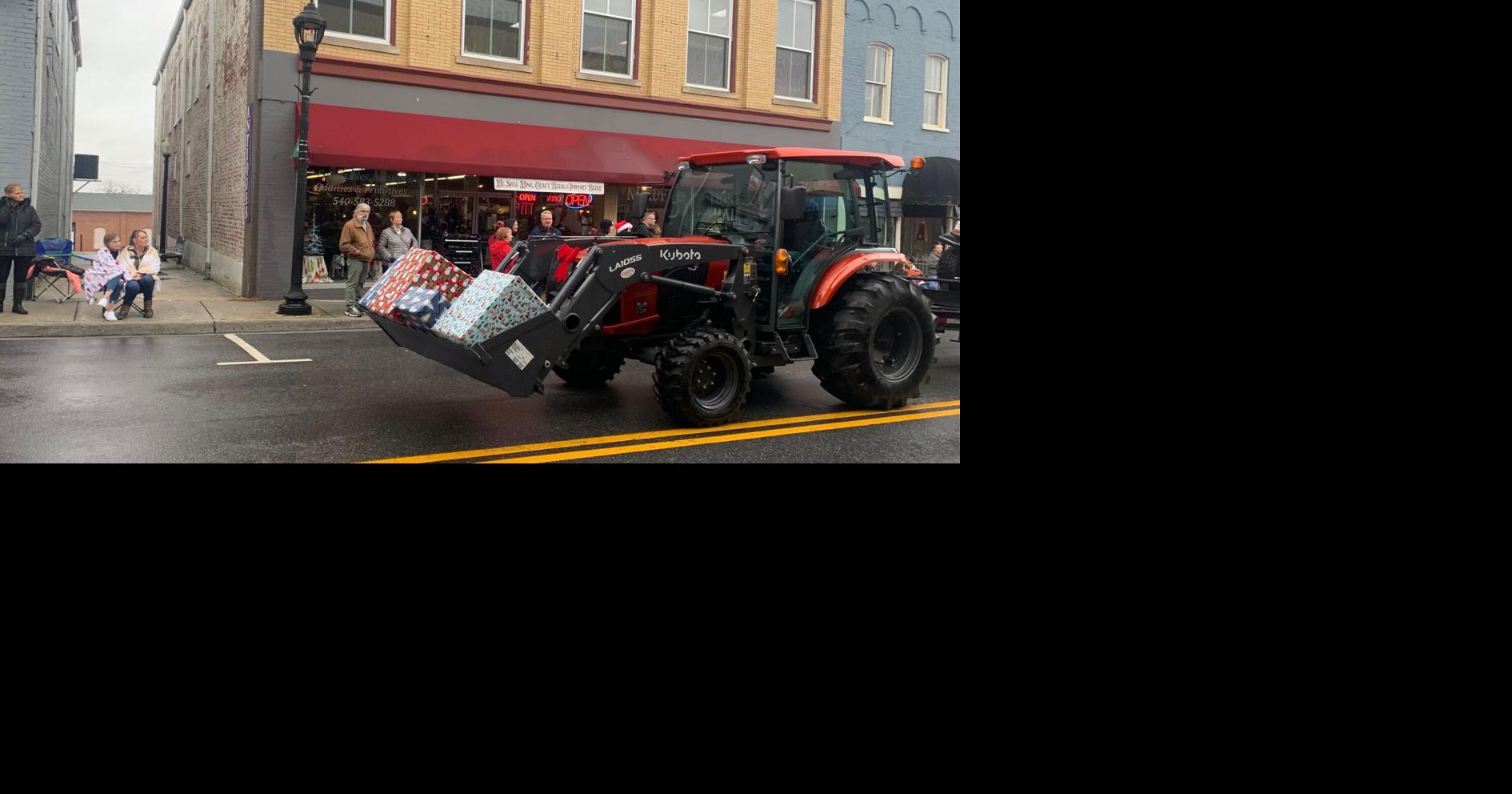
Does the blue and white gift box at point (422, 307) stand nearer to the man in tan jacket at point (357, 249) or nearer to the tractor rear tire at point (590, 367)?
the tractor rear tire at point (590, 367)

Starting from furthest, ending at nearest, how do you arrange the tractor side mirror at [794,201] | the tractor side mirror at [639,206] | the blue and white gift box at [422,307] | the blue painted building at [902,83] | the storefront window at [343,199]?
the blue painted building at [902,83]
the storefront window at [343,199]
the tractor side mirror at [639,206]
the tractor side mirror at [794,201]
the blue and white gift box at [422,307]

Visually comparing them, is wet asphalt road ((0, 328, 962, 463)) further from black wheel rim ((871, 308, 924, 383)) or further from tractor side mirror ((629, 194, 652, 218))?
tractor side mirror ((629, 194, 652, 218))

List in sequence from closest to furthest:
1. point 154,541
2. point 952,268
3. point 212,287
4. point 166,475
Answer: point 154,541 < point 166,475 < point 952,268 < point 212,287

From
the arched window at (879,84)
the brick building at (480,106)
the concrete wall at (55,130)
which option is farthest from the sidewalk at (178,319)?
the arched window at (879,84)

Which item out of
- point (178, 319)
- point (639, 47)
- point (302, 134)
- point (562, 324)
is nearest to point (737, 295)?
point (562, 324)

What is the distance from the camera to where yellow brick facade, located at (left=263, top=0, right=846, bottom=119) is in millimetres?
17641

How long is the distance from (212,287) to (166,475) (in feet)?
47.1

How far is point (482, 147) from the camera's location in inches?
709

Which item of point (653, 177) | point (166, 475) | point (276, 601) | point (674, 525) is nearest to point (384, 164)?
Answer: point (653, 177)

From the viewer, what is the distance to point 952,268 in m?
13.0

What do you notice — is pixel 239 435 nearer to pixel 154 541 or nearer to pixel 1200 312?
pixel 154 541

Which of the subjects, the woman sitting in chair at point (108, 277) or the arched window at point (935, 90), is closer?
the woman sitting in chair at point (108, 277)

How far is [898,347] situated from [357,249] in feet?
28.3

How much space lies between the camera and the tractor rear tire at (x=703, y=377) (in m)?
7.61
